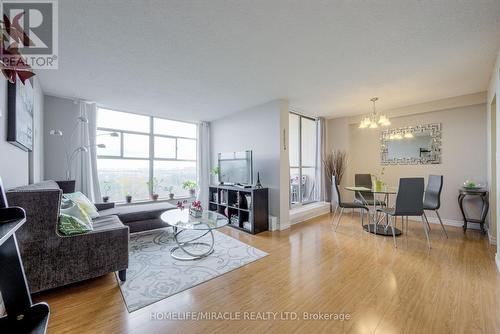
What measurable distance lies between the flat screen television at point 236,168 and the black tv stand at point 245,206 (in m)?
0.21

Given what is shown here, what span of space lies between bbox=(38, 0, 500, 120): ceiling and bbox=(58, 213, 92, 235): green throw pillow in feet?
5.59

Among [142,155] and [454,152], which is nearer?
[454,152]

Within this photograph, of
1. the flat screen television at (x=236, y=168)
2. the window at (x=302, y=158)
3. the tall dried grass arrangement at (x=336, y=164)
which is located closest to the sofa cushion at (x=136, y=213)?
the flat screen television at (x=236, y=168)

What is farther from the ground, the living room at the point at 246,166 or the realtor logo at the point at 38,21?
the realtor logo at the point at 38,21

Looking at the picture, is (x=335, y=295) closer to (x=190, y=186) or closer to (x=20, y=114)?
(x=20, y=114)

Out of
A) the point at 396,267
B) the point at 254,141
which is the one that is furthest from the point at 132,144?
the point at 396,267

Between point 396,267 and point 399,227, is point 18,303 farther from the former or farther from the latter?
point 399,227

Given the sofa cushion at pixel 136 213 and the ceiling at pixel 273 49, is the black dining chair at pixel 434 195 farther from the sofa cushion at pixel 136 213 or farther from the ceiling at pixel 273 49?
the sofa cushion at pixel 136 213

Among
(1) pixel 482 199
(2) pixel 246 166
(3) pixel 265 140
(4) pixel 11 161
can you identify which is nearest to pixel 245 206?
(2) pixel 246 166

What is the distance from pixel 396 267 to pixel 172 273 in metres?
2.49

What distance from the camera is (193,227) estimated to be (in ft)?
8.24

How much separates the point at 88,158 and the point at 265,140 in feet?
10.8

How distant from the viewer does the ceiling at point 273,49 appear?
5.30ft

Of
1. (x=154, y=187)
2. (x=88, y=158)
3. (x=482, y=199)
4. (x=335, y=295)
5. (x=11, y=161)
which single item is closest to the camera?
(x=335, y=295)
